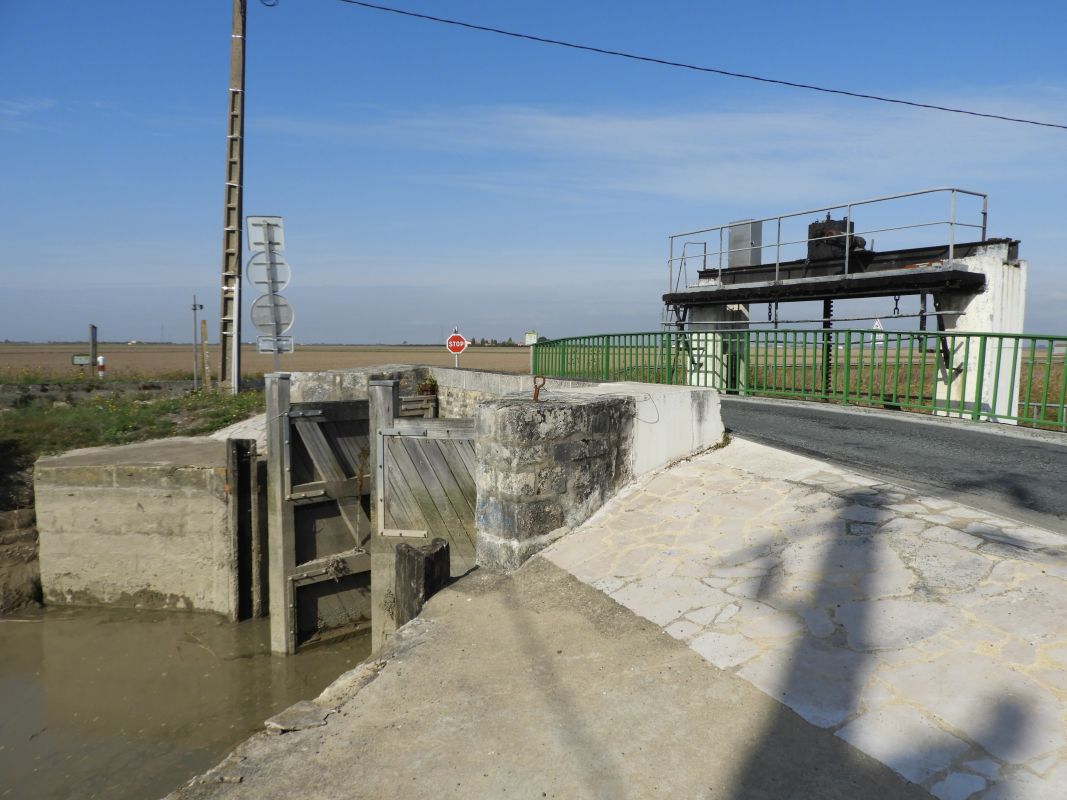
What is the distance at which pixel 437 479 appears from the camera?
314 inches

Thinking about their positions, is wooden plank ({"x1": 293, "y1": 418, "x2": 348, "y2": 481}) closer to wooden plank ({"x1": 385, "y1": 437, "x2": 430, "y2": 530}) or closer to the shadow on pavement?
wooden plank ({"x1": 385, "y1": 437, "x2": 430, "y2": 530})

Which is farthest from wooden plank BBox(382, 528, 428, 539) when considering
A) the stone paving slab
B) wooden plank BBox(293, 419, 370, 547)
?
the stone paving slab

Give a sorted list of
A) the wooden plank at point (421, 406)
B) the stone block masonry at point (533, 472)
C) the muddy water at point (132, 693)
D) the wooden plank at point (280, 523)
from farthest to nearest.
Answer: the wooden plank at point (421, 406)
the wooden plank at point (280, 523)
the muddy water at point (132, 693)
the stone block masonry at point (533, 472)

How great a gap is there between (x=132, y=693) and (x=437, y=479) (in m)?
4.49

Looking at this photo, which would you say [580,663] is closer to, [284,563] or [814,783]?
[814,783]

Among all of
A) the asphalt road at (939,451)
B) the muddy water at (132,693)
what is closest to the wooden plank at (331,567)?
the muddy water at (132,693)

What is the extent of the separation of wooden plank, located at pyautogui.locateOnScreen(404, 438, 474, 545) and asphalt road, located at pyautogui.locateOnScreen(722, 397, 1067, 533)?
11.3ft

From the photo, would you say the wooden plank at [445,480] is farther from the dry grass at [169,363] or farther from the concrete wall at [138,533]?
the dry grass at [169,363]

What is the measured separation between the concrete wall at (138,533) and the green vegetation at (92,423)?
2.68 m

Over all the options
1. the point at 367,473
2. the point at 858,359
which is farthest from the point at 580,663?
the point at 858,359

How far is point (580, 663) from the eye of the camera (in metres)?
3.90

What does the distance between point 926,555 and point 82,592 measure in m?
11.0

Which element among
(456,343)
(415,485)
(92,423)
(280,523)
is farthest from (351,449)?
(456,343)

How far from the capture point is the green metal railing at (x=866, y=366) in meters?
8.96
